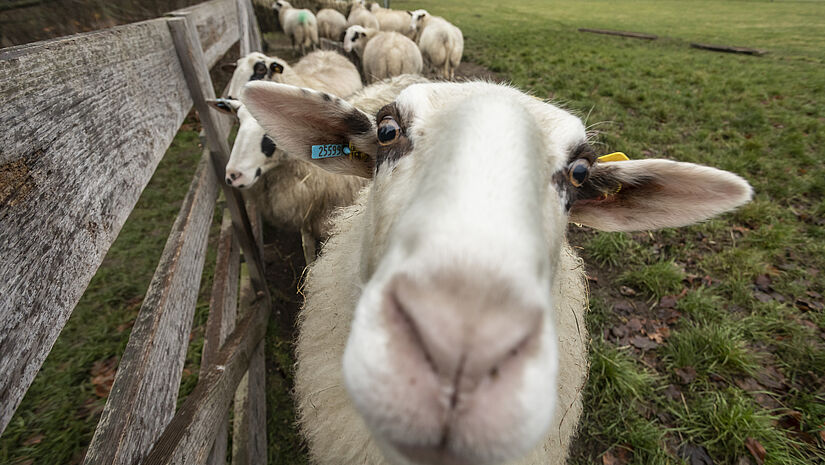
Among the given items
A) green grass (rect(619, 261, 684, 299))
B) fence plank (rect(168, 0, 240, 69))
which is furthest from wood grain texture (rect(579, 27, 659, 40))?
fence plank (rect(168, 0, 240, 69))

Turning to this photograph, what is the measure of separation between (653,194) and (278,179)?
119 inches

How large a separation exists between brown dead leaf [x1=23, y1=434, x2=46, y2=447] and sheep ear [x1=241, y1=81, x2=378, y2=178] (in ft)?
8.43

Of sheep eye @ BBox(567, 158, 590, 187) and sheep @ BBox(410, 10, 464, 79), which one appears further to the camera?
sheep @ BBox(410, 10, 464, 79)

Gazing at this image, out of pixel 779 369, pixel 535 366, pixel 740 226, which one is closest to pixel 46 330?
pixel 535 366

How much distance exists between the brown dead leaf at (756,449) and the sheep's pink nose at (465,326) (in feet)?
9.27

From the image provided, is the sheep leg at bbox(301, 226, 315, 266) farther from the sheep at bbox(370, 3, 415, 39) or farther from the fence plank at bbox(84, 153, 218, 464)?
the sheep at bbox(370, 3, 415, 39)

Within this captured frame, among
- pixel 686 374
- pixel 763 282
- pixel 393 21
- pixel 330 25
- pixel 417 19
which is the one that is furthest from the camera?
pixel 393 21

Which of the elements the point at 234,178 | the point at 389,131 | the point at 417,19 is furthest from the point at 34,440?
the point at 417,19

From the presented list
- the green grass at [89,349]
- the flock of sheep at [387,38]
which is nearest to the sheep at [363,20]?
the flock of sheep at [387,38]

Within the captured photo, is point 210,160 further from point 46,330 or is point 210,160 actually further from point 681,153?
point 681,153

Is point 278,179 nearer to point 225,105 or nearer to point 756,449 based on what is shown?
point 225,105

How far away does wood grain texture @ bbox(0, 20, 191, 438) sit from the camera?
698 millimetres

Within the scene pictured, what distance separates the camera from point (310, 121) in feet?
5.65

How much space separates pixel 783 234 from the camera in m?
3.85
